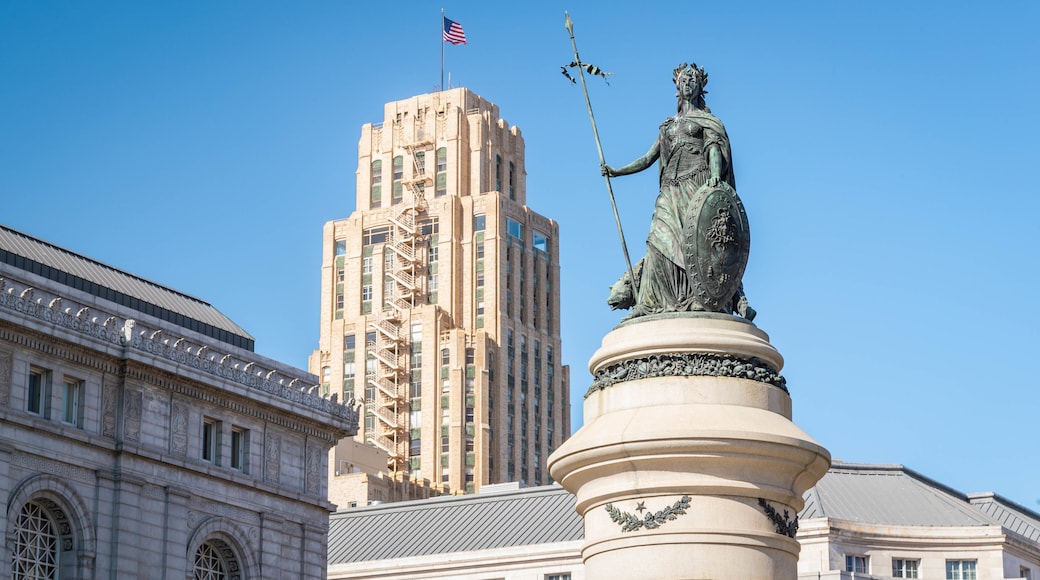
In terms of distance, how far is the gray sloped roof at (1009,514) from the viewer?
104750 mm

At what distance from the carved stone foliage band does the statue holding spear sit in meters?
0.76

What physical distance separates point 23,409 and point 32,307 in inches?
129

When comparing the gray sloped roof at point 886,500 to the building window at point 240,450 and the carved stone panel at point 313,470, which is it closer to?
the carved stone panel at point 313,470

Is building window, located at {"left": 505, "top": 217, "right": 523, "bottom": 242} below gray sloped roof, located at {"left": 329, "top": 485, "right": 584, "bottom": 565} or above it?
above

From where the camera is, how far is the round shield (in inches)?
917

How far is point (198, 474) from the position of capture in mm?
74438

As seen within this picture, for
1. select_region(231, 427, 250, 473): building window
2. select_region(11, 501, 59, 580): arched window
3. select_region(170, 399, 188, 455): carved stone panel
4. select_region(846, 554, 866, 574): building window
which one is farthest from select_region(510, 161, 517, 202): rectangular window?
select_region(11, 501, 59, 580): arched window

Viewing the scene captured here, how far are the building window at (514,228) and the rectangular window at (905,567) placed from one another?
93789mm

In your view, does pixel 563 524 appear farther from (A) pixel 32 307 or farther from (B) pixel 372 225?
(B) pixel 372 225

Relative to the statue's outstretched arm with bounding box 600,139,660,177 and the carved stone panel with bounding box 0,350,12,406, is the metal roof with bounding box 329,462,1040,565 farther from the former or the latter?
the statue's outstretched arm with bounding box 600,139,660,177

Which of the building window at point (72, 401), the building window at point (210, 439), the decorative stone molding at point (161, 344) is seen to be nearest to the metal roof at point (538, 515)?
the decorative stone molding at point (161, 344)

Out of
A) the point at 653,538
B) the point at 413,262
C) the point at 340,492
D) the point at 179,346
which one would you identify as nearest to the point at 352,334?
the point at 413,262

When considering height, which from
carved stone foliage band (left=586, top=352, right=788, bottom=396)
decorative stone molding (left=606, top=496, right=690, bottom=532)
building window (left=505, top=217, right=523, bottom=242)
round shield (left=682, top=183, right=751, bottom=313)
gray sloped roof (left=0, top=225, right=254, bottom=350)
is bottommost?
decorative stone molding (left=606, top=496, right=690, bottom=532)

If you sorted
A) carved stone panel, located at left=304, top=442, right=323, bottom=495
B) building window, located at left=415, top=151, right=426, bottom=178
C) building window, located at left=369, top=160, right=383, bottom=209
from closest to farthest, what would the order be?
1. carved stone panel, located at left=304, top=442, right=323, bottom=495
2. building window, located at left=415, top=151, right=426, bottom=178
3. building window, located at left=369, top=160, right=383, bottom=209
